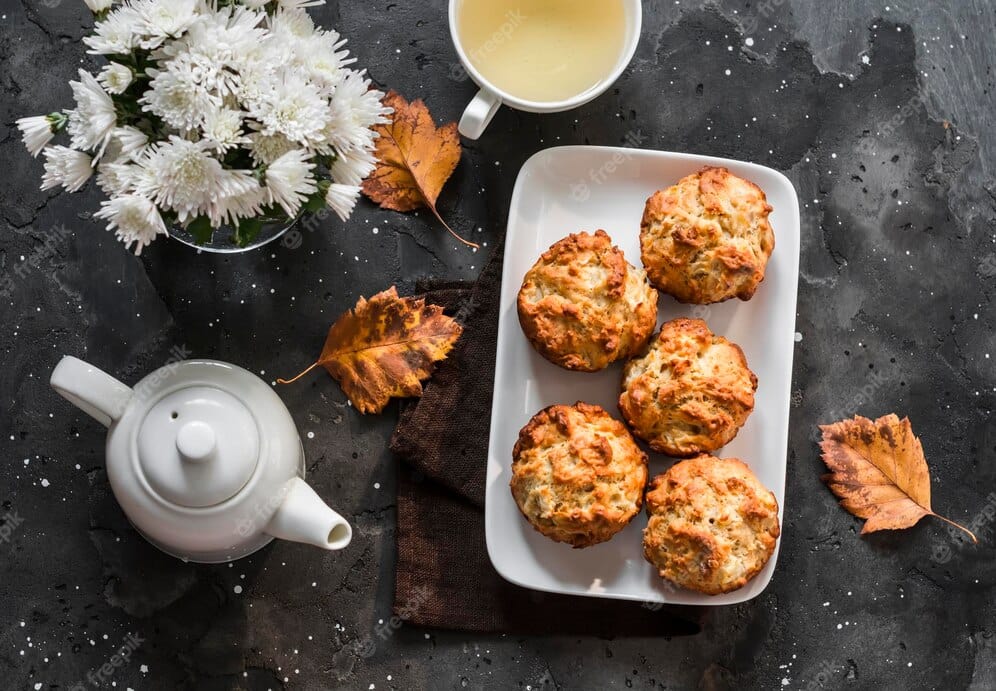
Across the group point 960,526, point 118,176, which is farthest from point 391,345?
point 960,526

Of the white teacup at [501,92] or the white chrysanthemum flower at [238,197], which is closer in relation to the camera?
the white chrysanthemum flower at [238,197]

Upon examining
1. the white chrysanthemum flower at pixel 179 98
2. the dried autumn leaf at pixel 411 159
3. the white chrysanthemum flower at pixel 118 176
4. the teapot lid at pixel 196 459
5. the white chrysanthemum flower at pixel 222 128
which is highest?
the white chrysanthemum flower at pixel 179 98

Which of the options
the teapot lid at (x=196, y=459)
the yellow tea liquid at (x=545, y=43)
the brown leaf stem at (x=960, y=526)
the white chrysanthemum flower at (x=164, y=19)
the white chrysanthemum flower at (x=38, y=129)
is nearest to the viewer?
the white chrysanthemum flower at (x=164, y=19)

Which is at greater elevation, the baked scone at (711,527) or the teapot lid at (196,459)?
the teapot lid at (196,459)

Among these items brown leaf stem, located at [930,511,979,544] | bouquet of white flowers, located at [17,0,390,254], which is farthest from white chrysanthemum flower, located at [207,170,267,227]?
brown leaf stem, located at [930,511,979,544]

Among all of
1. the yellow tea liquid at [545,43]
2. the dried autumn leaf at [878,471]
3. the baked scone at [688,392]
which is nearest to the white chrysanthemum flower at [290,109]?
the yellow tea liquid at [545,43]

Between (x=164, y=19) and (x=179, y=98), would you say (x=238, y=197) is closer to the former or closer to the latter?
(x=179, y=98)

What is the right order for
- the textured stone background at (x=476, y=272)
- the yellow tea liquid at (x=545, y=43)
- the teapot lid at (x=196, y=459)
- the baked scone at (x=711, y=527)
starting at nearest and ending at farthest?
the teapot lid at (x=196, y=459), the baked scone at (x=711, y=527), the yellow tea liquid at (x=545, y=43), the textured stone background at (x=476, y=272)

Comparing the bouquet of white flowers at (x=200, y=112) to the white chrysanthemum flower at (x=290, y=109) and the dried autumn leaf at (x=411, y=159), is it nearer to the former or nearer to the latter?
the white chrysanthemum flower at (x=290, y=109)

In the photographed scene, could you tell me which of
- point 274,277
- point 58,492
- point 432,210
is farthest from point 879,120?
point 58,492
